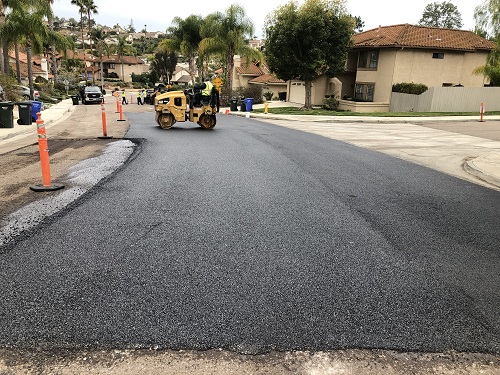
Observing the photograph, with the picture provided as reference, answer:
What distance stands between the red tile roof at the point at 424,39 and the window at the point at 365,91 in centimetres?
353

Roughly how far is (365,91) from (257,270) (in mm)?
36519

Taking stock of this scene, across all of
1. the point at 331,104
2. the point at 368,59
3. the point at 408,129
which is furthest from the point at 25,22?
the point at 368,59

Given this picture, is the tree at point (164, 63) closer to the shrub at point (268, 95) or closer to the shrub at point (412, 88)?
the shrub at point (268, 95)

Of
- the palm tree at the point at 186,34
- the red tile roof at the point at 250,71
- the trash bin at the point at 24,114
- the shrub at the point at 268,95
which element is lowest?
the trash bin at the point at 24,114

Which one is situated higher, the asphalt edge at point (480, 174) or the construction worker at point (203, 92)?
the construction worker at point (203, 92)

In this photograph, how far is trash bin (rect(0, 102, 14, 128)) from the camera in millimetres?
16859

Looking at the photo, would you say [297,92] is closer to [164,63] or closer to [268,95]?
[268,95]

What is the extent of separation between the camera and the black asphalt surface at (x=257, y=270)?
11.5 feet

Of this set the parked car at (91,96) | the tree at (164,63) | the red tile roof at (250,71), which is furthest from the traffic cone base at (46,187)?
the tree at (164,63)

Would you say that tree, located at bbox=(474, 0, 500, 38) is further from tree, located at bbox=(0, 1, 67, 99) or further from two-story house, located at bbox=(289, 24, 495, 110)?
tree, located at bbox=(0, 1, 67, 99)

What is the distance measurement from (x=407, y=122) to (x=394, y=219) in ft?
71.9

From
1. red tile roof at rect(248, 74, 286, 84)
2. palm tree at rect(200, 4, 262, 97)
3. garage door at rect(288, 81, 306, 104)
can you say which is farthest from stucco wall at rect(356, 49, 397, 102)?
red tile roof at rect(248, 74, 286, 84)

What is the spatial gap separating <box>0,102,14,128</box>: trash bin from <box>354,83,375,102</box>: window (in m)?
29.6

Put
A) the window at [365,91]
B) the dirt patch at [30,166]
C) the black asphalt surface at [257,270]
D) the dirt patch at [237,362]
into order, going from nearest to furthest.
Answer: the dirt patch at [237,362]
the black asphalt surface at [257,270]
the dirt patch at [30,166]
the window at [365,91]
